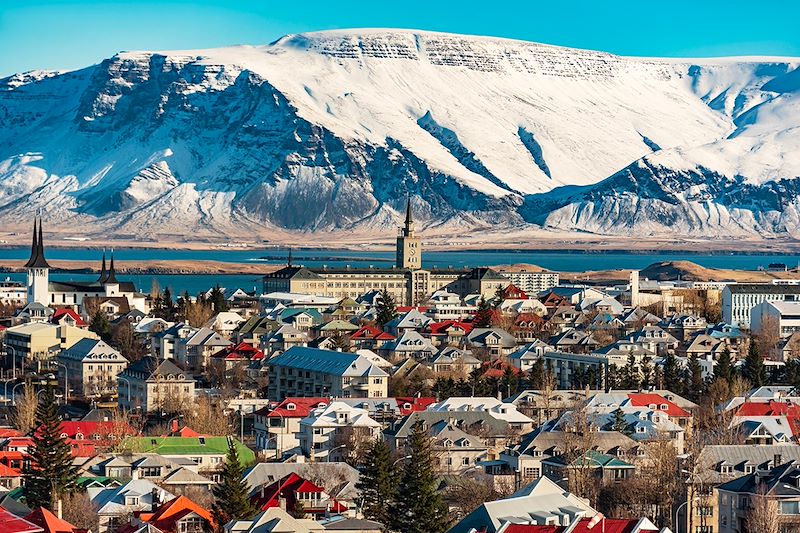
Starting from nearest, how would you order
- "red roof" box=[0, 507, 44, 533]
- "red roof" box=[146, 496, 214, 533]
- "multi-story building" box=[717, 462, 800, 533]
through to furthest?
1. "red roof" box=[0, 507, 44, 533]
2. "red roof" box=[146, 496, 214, 533]
3. "multi-story building" box=[717, 462, 800, 533]

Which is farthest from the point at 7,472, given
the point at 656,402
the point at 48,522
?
the point at 656,402

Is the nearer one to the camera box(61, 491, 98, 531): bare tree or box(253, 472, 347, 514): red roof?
box(61, 491, 98, 531): bare tree

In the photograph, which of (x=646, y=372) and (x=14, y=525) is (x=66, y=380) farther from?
(x=14, y=525)

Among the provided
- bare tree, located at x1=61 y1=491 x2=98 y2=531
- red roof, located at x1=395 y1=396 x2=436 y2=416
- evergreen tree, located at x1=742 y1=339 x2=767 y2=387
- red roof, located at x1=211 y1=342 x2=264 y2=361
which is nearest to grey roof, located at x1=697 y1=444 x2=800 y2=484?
bare tree, located at x1=61 y1=491 x2=98 y2=531

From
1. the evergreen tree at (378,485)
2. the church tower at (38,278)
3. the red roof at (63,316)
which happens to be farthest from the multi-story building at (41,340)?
the evergreen tree at (378,485)

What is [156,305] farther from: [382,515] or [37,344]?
[382,515]

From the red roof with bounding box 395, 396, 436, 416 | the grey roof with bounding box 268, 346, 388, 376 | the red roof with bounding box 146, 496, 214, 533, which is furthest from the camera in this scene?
the grey roof with bounding box 268, 346, 388, 376

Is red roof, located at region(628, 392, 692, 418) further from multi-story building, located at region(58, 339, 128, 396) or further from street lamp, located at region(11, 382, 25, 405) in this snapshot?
multi-story building, located at region(58, 339, 128, 396)

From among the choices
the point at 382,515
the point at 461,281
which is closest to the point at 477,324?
the point at 461,281
